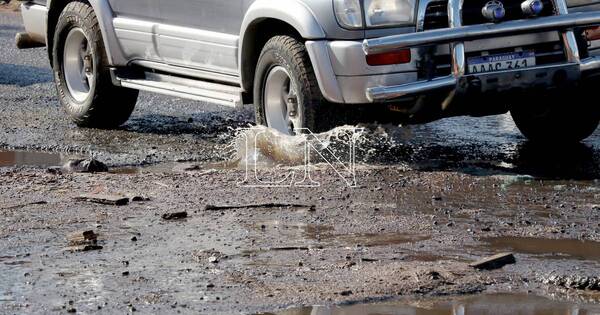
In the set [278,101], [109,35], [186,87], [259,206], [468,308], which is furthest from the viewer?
[109,35]

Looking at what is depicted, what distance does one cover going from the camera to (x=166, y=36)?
934 centimetres

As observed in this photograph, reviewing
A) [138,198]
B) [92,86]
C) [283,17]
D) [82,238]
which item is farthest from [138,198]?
[92,86]

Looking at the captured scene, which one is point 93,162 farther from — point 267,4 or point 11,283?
point 11,283

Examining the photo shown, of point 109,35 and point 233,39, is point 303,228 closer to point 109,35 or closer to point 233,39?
point 233,39

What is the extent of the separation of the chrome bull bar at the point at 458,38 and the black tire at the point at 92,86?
10.2ft

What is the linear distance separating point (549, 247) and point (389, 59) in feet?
6.26

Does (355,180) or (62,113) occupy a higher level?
(62,113)

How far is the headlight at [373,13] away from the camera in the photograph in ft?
25.6

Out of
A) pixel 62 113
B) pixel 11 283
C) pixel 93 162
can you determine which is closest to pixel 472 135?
pixel 93 162

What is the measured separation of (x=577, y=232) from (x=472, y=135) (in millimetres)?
3277

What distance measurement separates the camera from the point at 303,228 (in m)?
6.64

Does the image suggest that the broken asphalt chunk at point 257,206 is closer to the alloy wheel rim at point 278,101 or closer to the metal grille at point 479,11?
the alloy wheel rim at point 278,101

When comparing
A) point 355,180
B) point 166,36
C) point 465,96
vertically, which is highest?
point 166,36

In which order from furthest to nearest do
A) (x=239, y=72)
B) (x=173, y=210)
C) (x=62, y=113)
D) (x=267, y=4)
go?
(x=62, y=113) → (x=239, y=72) → (x=267, y=4) → (x=173, y=210)
